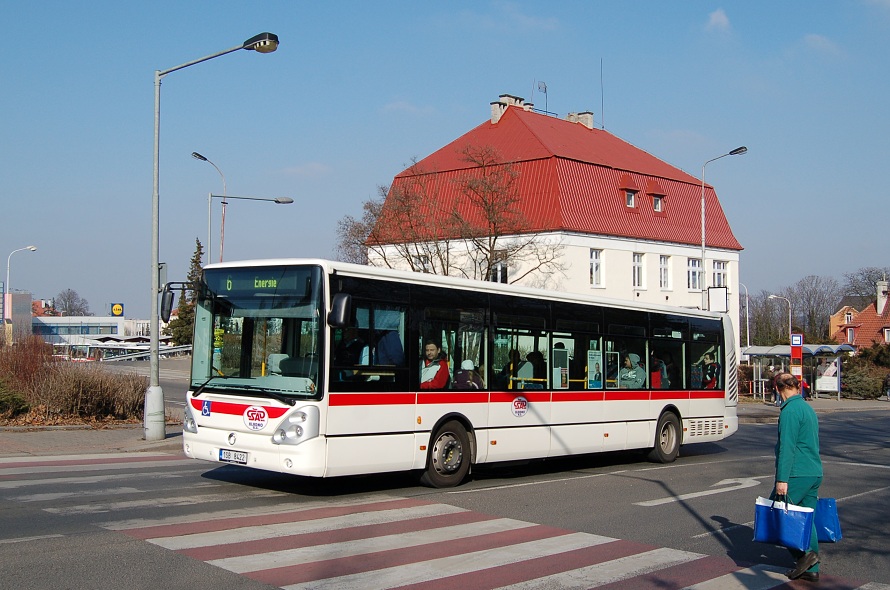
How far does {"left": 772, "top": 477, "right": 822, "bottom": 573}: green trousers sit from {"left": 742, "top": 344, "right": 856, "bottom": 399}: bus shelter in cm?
3878

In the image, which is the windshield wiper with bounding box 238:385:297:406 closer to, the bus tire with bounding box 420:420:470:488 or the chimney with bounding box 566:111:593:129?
the bus tire with bounding box 420:420:470:488

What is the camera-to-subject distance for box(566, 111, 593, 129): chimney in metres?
64.8

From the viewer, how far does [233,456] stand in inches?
441

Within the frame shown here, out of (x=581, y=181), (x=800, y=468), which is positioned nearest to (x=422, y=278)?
(x=800, y=468)

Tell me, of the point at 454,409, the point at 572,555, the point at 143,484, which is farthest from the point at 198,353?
the point at 572,555

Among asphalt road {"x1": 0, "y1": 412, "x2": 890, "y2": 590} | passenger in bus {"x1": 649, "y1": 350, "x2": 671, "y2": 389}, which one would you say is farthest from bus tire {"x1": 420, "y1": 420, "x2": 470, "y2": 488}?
passenger in bus {"x1": 649, "y1": 350, "x2": 671, "y2": 389}

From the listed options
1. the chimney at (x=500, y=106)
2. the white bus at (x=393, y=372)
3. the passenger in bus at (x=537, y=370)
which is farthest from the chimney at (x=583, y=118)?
the passenger in bus at (x=537, y=370)

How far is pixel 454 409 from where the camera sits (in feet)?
41.8

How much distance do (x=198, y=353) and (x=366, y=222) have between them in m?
34.9

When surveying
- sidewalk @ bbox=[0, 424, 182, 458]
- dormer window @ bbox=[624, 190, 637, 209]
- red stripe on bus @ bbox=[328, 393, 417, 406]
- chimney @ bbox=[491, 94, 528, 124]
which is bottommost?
sidewalk @ bbox=[0, 424, 182, 458]

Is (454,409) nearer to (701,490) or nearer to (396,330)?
(396,330)

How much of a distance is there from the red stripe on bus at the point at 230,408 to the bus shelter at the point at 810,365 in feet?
124

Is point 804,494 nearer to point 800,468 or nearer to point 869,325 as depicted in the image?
point 800,468

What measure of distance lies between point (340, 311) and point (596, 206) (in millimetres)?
44452
